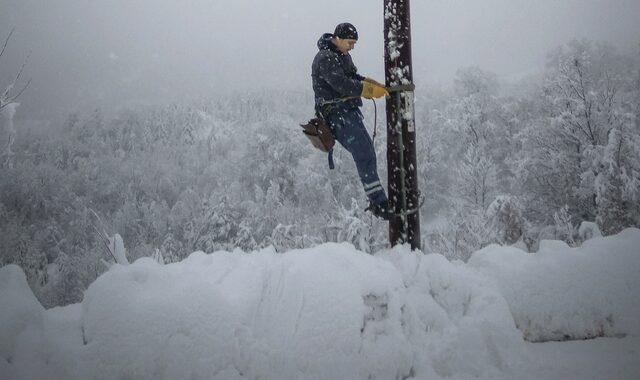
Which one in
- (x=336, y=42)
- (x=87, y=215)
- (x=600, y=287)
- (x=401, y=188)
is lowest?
(x=87, y=215)

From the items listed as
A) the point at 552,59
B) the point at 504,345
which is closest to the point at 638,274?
the point at 504,345

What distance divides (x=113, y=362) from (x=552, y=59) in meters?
26.2

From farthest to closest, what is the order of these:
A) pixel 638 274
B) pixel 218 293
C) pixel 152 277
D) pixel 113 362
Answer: pixel 638 274, pixel 152 277, pixel 218 293, pixel 113 362

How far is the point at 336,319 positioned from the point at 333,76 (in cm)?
199

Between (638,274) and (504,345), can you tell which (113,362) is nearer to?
(504,345)

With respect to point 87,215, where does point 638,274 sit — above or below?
above

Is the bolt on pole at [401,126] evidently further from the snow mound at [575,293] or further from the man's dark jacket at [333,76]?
the snow mound at [575,293]

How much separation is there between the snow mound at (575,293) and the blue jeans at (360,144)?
118cm

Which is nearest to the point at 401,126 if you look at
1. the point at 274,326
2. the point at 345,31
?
the point at 345,31

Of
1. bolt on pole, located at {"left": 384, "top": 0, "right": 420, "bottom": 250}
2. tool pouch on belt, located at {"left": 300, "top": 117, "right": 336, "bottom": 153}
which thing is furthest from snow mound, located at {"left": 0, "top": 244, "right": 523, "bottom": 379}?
tool pouch on belt, located at {"left": 300, "top": 117, "right": 336, "bottom": 153}

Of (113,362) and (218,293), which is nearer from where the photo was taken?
(113,362)

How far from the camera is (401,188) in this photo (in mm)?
3090

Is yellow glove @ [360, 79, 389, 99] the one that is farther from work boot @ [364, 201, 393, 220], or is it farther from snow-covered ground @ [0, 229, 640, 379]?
snow-covered ground @ [0, 229, 640, 379]

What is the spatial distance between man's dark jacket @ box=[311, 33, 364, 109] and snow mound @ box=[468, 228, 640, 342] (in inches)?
70.2
